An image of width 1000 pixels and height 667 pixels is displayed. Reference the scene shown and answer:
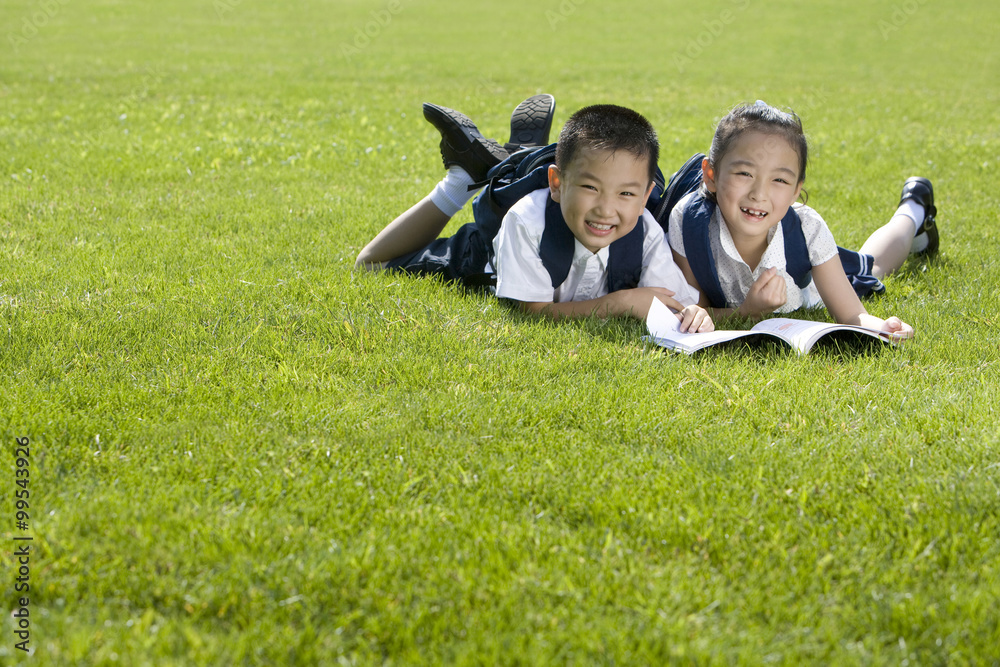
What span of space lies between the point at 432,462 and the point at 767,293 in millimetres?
2202

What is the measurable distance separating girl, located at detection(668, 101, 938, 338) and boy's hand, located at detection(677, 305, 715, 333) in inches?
15.3

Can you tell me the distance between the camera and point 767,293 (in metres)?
4.14

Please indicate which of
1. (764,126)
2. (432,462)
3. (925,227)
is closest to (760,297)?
(764,126)

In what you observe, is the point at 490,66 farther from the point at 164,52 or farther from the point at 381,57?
the point at 164,52

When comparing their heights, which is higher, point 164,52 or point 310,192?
point 164,52

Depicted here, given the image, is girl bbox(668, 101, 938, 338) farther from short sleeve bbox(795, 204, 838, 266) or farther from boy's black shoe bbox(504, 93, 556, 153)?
boy's black shoe bbox(504, 93, 556, 153)

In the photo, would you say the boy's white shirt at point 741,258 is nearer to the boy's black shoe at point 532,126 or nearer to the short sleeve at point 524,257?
the short sleeve at point 524,257

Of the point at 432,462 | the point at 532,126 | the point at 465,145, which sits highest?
the point at 532,126

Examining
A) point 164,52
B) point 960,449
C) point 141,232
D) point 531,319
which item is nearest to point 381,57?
point 164,52

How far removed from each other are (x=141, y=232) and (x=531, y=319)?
9.25 ft

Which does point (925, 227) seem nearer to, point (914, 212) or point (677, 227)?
point (914, 212)

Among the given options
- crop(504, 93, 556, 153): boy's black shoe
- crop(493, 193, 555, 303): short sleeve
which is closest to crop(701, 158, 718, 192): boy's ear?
crop(493, 193, 555, 303): short sleeve

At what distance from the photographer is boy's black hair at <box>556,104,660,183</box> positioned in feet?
12.9

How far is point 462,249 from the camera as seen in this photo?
15.5ft
